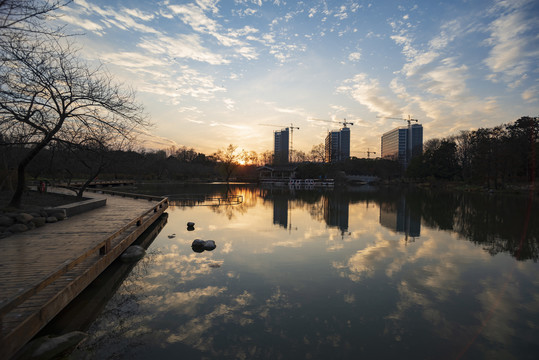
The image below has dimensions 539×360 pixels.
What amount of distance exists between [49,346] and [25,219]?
736 cm

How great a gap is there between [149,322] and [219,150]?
216ft

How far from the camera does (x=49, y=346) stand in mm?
3893

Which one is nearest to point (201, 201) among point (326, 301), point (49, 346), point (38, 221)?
point (38, 221)

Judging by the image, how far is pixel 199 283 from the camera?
21.6 ft

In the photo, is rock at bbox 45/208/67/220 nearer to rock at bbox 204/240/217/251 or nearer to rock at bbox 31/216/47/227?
rock at bbox 31/216/47/227

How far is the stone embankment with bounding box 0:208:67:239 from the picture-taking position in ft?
28.5

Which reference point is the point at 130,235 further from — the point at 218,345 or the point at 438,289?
the point at 438,289

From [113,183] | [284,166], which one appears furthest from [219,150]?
[113,183]

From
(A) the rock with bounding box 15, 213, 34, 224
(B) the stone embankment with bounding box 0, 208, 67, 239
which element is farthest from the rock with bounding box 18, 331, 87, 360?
(A) the rock with bounding box 15, 213, 34, 224

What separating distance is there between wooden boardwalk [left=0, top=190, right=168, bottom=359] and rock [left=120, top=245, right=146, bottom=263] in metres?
→ 0.18

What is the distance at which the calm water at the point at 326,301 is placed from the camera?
421 centimetres

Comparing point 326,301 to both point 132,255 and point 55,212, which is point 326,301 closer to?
point 132,255

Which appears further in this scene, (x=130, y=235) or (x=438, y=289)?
(x=130, y=235)

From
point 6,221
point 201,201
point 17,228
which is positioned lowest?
point 201,201
